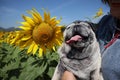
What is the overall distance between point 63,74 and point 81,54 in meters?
0.17

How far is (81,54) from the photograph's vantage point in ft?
5.71

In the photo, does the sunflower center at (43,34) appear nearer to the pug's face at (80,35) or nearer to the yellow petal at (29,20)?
the yellow petal at (29,20)

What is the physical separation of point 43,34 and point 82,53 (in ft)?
4.80

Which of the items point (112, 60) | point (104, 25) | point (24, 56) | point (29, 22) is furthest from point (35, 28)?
point (112, 60)

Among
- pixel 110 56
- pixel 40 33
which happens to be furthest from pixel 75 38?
pixel 40 33

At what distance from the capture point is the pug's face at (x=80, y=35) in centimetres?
171

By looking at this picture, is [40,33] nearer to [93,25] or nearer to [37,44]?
[37,44]

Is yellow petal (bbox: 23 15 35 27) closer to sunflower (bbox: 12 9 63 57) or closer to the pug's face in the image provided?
sunflower (bbox: 12 9 63 57)

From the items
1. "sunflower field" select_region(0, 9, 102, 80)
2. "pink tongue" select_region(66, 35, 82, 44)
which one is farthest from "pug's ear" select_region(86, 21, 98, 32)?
"sunflower field" select_region(0, 9, 102, 80)

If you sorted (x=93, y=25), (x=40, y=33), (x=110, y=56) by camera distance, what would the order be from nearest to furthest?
(x=110, y=56), (x=93, y=25), (x=40, y=33)

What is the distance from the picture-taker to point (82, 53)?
1.74 m

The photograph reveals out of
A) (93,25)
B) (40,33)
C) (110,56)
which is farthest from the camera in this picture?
(40,33)

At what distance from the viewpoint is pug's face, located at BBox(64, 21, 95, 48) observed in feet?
5.60

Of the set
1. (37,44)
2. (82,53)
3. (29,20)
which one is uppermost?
(29,20)
